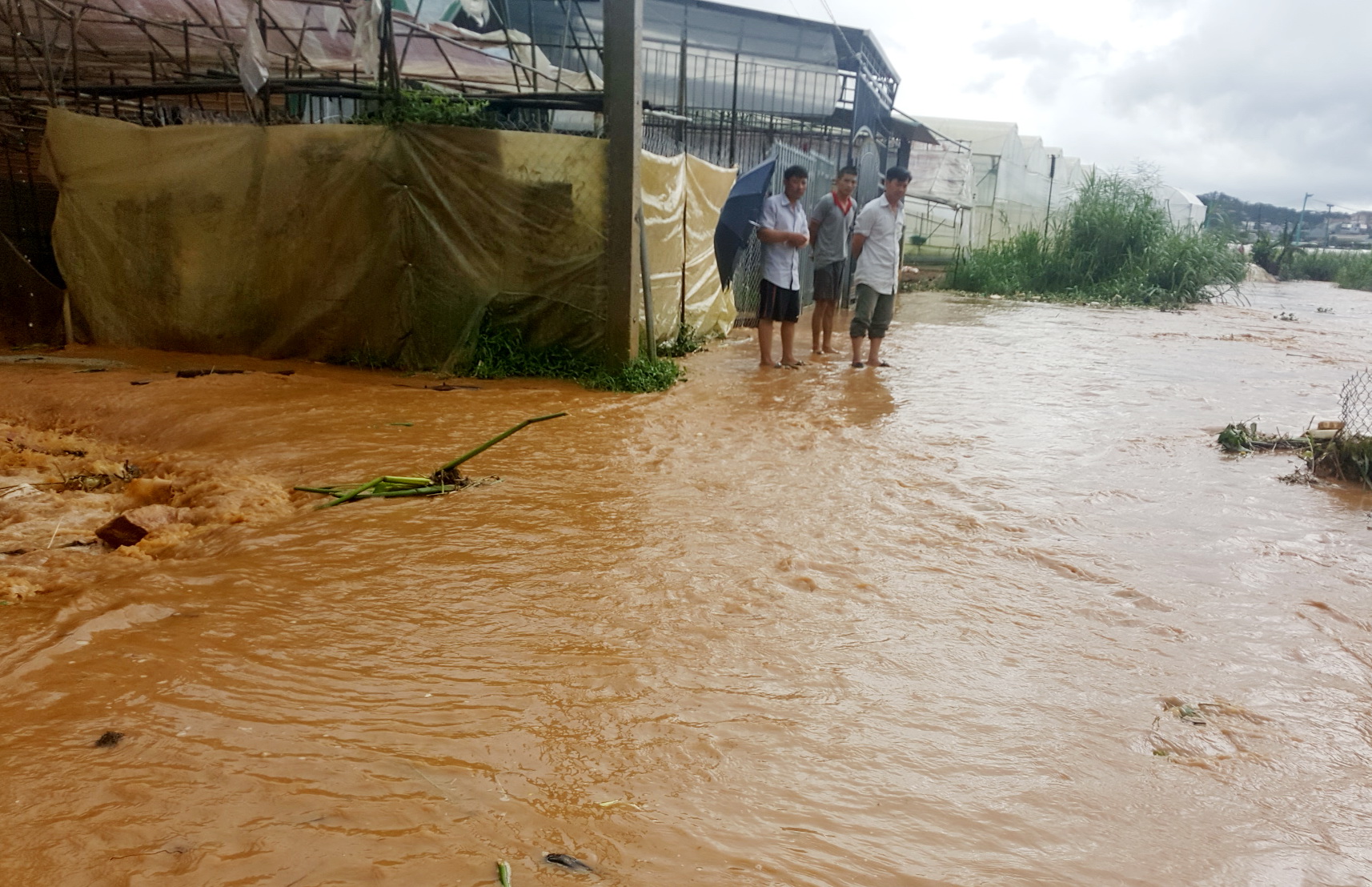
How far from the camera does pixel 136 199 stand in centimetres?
739

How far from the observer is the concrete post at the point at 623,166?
6.43 meters

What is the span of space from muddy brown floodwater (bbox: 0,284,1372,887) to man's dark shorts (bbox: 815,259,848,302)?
3472 millimetres

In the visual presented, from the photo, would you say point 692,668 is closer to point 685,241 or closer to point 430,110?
point 430,110

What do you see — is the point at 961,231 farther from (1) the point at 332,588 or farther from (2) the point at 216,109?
(1) the point at 332,588

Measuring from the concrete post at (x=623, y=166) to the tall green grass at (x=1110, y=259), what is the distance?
39.8ft

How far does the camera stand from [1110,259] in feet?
55.6

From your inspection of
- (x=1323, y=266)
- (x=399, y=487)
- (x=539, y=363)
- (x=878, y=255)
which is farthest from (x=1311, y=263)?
(x=399, y=487)

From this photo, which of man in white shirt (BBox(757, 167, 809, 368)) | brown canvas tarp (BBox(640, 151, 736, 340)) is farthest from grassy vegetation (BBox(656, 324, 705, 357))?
man in white shirt (BBox(757, 167, 809, 368))

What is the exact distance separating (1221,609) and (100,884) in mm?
3281

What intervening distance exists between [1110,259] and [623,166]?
1355cm

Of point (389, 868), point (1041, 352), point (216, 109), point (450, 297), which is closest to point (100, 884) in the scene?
point (389, 868)

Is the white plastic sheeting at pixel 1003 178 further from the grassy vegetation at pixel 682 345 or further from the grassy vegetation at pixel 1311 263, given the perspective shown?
the grassy vegetation at pixel 682 345

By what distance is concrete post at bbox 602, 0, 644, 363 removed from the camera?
253 inches

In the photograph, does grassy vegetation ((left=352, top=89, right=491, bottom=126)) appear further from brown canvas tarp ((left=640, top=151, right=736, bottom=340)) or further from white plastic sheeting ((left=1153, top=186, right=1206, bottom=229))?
white plastic sheeting ((left=1153, top=186, right=1206, bottom=229))
